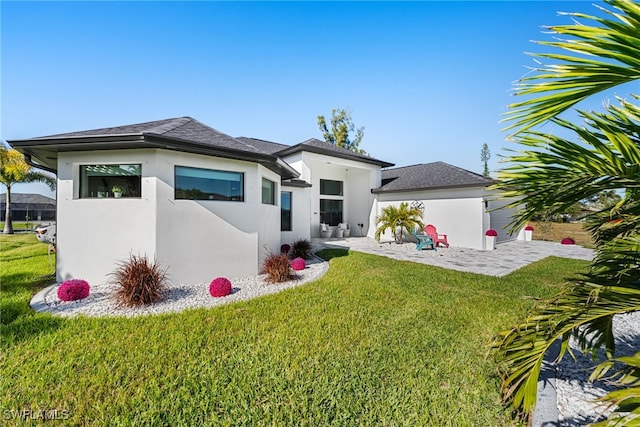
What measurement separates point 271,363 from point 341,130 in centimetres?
3749

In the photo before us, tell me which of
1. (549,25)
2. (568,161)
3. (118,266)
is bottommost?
(118,266)

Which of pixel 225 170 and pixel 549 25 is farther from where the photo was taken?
pixel 225 170

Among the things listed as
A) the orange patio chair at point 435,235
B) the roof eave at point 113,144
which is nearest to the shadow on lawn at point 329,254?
the orange patio chair at point 435,235

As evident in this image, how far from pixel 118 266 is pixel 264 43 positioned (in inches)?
399

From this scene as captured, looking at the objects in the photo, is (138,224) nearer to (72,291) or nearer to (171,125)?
(72,291)

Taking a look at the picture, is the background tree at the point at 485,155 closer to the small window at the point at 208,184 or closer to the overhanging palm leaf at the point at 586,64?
the small window at the point at 208,184

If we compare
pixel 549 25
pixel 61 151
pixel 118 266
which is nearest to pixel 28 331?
pixel 118 266

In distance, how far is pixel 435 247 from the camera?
44.0 feet

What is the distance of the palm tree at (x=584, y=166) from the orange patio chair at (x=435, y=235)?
12364mm

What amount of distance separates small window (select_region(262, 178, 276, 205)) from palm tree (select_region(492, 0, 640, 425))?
768 cm

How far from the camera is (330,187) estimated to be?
20.0 metres

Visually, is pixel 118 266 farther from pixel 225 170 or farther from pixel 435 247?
pixel 435 247

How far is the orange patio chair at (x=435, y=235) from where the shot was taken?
14.1 m

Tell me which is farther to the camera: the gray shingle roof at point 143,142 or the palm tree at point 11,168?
the palm tree at point 11,168
